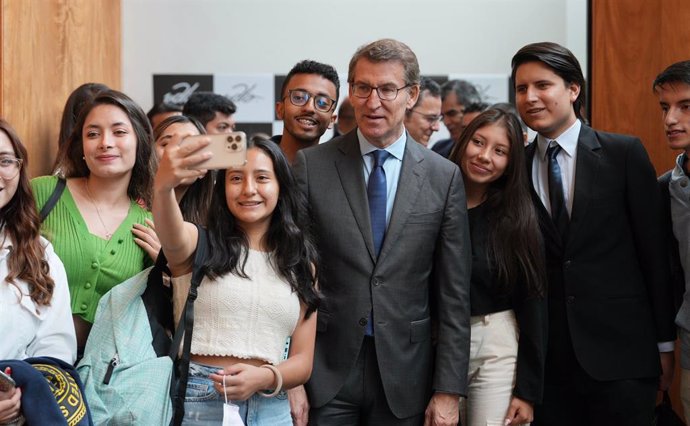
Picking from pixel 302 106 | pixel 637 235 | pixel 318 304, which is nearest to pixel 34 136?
pixel 302 106

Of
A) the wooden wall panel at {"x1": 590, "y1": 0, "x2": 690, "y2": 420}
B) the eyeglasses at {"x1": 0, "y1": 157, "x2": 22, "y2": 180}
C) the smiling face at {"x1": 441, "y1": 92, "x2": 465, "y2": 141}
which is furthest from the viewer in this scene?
the smiling face at {"x1": 441, "y1": 92, "x2": 465, "y2": 141}

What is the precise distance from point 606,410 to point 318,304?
1064mm

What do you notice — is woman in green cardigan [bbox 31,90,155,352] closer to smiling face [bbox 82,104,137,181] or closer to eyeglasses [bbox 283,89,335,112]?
smiling face [bbox 82,104,137,181]

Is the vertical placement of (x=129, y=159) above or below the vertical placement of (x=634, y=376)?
above

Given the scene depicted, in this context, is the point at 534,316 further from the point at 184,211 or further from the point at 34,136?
the point at 34,136

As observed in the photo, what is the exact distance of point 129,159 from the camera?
269cm

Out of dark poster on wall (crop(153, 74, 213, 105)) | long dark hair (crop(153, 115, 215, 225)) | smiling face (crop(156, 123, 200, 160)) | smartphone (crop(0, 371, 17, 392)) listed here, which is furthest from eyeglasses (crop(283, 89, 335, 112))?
dark poster on wall (crop(153, 74, 213, 105))

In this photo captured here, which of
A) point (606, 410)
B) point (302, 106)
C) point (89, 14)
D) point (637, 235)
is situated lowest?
point (606, 410)

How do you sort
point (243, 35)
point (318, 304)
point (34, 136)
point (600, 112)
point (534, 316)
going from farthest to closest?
point (243, 35) < point (600, 112) < point (34, 136) < point (534, 316) < point (318, 304)

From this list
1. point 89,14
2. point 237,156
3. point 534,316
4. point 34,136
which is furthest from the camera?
point 89,14

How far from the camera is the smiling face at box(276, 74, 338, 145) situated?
3422mm

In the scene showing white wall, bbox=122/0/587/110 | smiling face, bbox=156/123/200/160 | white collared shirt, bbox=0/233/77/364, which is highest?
white wall, bbox=122/0/587/110

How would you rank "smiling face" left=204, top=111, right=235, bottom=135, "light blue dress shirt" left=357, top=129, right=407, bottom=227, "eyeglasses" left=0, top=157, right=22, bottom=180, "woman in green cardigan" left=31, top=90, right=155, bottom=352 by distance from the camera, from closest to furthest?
1. "eyeglasses" left=0, top=157, right=22, bottom=180
2. "woman in green cardigan" left=31, top=90, right=155, bottom=352
3. "light blue dress shirt" left=357, top=129, right=407, bottom=227
4. "smiling face" left=204, top=111, right=235, bottom=135

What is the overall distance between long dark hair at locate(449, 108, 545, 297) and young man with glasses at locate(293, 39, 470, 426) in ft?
0.57
